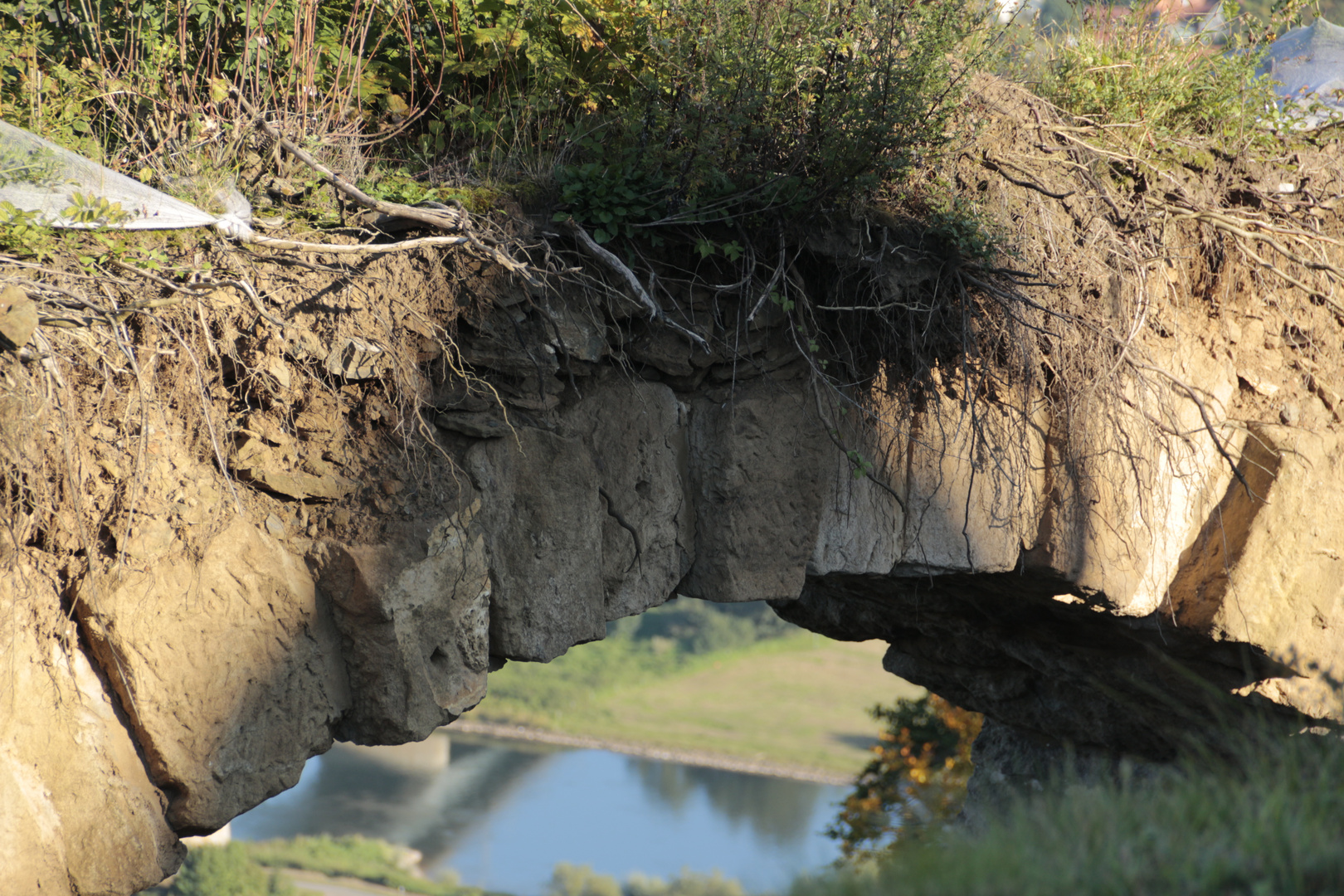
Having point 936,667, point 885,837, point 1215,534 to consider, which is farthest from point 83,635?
point 885,837

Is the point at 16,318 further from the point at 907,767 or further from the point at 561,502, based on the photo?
the point at 907,767

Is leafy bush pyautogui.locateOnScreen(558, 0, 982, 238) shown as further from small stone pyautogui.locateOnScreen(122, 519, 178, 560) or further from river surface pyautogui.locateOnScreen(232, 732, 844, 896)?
river surface pyautogui.locateOnScreen(232, 732, 844, 896)

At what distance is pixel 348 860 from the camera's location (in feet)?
43.4

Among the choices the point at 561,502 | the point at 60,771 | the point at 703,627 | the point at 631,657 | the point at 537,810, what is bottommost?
the point at 537,810

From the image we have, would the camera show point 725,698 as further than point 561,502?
Yes

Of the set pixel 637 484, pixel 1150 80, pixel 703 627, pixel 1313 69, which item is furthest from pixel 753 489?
pixel 703 627

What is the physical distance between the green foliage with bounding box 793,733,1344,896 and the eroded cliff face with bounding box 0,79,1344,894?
1.06 feet

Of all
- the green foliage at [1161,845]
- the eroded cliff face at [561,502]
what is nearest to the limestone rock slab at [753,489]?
the eroded cliff face at [561,502]

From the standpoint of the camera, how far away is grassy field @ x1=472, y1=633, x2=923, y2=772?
16891 millimetres

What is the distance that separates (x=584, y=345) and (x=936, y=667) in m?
2.95

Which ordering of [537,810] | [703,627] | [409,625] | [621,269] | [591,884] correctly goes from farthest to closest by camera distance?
[703,627] → [537,810] → [591,884] → [621,269] → [409,625]

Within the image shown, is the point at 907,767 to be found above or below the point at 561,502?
below

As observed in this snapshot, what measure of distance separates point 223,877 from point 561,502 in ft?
30.9

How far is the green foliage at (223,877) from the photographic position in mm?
9805
